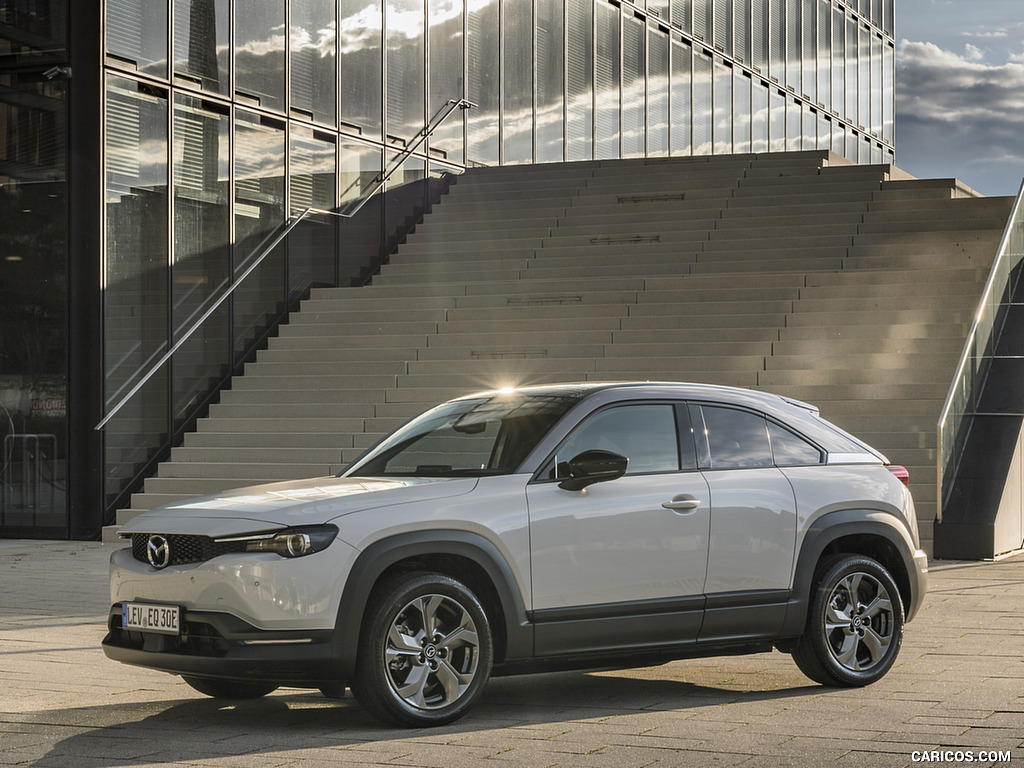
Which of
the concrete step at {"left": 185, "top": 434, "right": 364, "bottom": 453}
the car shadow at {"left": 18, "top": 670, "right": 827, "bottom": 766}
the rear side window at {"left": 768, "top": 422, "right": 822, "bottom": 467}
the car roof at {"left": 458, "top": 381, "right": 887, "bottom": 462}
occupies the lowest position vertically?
the car shadow at {"left": 18, "top": 670, "right": 827, "bottom": 766}

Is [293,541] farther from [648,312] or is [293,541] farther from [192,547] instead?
[648,312]

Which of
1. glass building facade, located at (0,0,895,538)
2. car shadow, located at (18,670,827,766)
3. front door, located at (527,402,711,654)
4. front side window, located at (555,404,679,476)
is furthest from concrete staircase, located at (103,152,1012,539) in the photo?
front door, located at (527,402,711,654)

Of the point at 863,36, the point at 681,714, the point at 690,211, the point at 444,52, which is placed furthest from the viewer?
the point at 863,36

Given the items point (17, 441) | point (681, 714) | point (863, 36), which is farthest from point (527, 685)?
point (863, 36)

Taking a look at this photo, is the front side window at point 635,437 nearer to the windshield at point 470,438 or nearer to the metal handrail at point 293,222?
the windshield at point 470,438

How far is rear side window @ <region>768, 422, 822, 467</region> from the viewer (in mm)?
7891

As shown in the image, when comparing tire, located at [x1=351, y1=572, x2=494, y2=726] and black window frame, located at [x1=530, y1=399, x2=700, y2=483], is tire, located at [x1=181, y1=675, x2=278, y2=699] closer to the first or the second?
tire, located at [x1=351, y1=572, x2=494, y2=726]

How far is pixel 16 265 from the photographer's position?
681 inches

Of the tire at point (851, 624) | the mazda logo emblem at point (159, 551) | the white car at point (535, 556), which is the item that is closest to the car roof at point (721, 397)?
the white car at point (535, 556)

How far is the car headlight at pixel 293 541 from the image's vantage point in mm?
6414

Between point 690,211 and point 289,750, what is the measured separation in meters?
18.3

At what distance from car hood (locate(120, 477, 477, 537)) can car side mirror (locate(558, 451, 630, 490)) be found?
1.55 ft

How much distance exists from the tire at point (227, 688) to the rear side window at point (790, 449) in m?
2.88

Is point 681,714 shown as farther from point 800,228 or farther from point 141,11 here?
point 800,228
